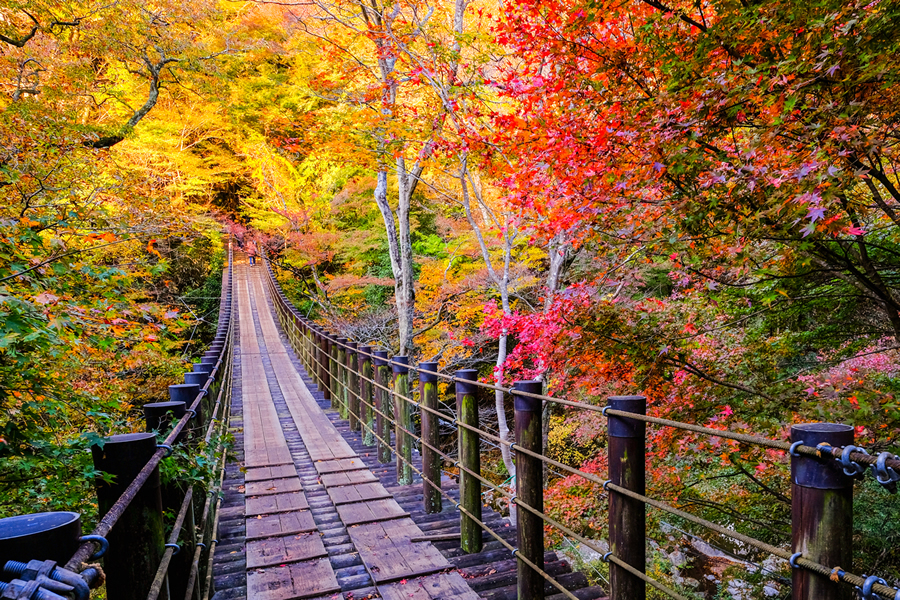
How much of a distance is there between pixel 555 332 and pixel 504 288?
379 cm

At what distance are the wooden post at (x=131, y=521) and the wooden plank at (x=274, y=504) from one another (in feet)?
7.58

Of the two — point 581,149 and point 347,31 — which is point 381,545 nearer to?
point 581,149

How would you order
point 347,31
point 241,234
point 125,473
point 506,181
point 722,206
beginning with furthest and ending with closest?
point 241,234 → point 347,31 → point 506,181 → point 722,206 → point 125,473

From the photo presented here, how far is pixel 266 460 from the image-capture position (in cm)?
586

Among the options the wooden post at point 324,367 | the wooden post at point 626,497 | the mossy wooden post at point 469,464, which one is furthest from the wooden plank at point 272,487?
the wooden post at point 324,367

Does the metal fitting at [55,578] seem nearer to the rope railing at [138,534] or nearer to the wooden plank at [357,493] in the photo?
the rope railing at [138,534]

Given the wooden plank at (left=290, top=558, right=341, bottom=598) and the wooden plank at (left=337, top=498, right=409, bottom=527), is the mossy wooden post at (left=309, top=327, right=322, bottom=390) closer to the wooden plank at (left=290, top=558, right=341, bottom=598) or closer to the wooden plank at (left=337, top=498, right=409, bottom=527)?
the wooden plank at (left=337, top=498, right=409, bottom=527)

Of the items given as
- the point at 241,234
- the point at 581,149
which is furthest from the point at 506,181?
the point at 241,234

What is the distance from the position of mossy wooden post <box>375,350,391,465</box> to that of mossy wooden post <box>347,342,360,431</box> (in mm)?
1118

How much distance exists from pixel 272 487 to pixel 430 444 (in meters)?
1.65

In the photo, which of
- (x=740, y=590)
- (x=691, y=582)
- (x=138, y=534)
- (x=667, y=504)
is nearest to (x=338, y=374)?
(x=667, y=504)

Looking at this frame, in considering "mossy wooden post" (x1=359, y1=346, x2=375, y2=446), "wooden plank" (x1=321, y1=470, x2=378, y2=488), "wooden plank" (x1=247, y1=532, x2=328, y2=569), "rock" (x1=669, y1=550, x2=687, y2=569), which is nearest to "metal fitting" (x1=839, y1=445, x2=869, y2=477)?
"wooden plank" (x1=247, y1=532, x2=328, y2=569)

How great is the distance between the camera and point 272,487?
4.86m

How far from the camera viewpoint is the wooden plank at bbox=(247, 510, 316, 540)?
3.76 meters
